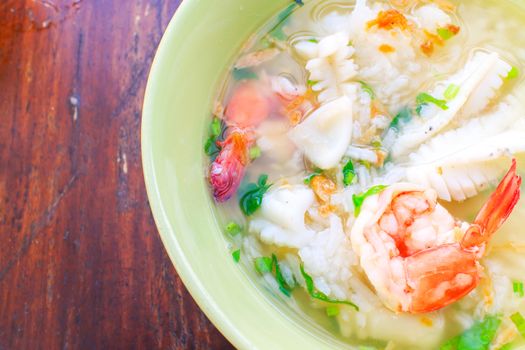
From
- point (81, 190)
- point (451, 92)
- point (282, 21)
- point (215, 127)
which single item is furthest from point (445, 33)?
point (81, 190)

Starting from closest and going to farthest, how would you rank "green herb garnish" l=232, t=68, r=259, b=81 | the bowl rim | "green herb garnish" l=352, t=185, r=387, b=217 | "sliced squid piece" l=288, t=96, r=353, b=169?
the bowl rim, "green herb garnish" l=352, t=185, r=387, b=217, "sliced squid piece" l=288, t=96, r=353, b=169, "green herb garnish" l=232, t=68, r=259, b=81

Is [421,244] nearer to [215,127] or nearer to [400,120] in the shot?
[400,120]

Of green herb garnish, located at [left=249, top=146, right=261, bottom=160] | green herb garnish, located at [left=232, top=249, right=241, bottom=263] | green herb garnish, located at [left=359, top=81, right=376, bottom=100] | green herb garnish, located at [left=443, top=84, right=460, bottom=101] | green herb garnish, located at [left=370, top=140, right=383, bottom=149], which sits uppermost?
green herb garnish, located at [left=359, top=81, right=376, bottom=100]

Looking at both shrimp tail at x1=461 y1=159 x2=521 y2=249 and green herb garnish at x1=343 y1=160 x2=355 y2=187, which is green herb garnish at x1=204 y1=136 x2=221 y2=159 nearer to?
green herb garnish at x1=343 y1=160 x2=355 y2=187

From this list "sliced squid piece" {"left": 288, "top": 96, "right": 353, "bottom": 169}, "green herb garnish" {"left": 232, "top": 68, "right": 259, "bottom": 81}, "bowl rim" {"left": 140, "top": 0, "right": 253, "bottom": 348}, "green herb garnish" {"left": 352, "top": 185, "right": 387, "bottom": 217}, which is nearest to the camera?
"bowl rim" {"left": 140, "top": 0, "right": 253, "bottom": 348}

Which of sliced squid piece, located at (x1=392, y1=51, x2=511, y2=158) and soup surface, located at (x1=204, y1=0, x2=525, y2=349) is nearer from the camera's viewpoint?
soup surface, located at (x1=204, y1=0, x2=525, y2=349)

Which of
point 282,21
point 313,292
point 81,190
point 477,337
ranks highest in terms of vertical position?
point 282,21

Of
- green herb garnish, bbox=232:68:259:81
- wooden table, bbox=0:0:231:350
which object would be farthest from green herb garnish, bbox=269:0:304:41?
wooden table, bbox=0:0:231:350
